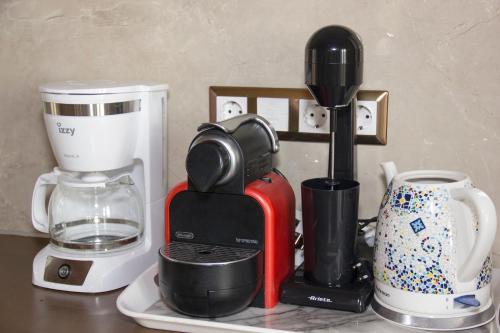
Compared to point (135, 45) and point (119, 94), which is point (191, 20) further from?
point (119, 94)

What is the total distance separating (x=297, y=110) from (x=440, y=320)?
45 cm

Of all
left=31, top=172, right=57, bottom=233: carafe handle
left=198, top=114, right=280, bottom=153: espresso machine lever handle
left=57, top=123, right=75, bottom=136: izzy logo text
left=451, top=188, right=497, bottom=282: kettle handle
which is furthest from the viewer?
left=31, top=172, right=57, bottom=233: carafe handle

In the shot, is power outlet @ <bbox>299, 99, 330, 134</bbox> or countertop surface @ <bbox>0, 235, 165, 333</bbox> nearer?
countertop surface @ <bbox>0, 235, 165, 333</bbox>

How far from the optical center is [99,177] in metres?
1.11

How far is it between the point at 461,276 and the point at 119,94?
0.58m

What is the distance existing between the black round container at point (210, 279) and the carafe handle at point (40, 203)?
1.05 feet

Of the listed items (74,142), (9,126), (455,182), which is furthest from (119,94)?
(455,182)

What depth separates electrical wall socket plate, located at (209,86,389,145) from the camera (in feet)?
3.70

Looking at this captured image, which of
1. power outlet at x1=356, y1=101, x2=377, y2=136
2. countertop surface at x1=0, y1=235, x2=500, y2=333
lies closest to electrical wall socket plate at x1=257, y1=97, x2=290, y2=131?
power outlet at x1=356, y1=101, x2=377, y2=136

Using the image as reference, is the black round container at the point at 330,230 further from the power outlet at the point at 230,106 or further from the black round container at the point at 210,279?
the power outlet at the point at 230,106

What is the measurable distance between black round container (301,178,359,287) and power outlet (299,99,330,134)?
195mm

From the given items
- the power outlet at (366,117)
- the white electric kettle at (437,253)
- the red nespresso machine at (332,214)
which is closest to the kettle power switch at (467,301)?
the white electric kettle at (437,253)

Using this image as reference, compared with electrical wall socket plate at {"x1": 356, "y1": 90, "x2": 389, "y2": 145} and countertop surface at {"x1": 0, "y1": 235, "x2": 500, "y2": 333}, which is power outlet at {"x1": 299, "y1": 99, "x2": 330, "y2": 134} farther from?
countertop surface at {"x1": 0, "y1": 235, "x2": 500, "y2": 333}

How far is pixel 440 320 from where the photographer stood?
0.88 m
